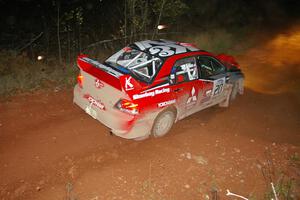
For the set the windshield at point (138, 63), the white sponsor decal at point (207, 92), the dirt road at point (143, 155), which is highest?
the windshield at point (138, 63)

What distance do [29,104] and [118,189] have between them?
12.0 ft

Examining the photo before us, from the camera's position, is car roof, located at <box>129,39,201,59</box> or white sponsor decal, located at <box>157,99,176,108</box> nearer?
white sponsor decal, located at <box>157,99,176,108</box>

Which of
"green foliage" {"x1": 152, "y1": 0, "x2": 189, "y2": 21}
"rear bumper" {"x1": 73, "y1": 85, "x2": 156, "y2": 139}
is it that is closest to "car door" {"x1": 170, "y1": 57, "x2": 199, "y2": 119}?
"rear bumper" {"x1": 73, "y1": 85, "x2": 156, "y2": 139}

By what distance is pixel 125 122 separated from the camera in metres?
5.30

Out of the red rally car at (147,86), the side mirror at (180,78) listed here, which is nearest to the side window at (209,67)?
the red rally car at (147,86)

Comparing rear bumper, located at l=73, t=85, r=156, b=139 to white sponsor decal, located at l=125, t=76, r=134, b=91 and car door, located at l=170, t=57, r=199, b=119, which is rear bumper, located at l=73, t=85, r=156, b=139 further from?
car door, located at l=170, t=57, r=199, b=119

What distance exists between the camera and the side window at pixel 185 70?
237 inches

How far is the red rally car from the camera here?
5.30m

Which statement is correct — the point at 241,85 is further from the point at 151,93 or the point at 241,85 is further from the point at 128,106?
the point at 128,106

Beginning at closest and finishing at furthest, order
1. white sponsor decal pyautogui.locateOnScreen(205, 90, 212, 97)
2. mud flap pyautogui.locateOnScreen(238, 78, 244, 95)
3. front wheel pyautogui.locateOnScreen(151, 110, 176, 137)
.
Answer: front wheel pyautogui.locateOnScreen(151, 110, 176, 137) → white sponsor decal pyautogui.locateOnScreen(205, 90, 212, 97) → mud flap pyautogui.locateOnScreen(238, 78, 244, 95)

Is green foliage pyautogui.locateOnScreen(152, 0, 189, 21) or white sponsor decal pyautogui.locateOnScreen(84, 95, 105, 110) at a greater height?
green foliage pyautogui.locateOnScreen(152, 0, 189, 21)

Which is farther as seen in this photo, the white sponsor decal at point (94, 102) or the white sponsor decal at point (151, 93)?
the white sponsor decal at point (94, 102)

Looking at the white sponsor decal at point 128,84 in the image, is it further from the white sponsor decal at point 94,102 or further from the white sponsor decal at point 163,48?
the white sponsor decal at point 163,48

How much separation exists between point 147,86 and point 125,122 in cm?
77
